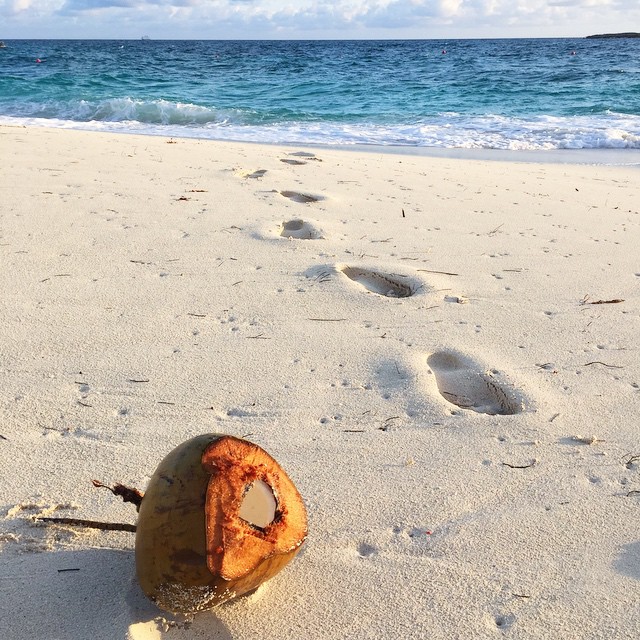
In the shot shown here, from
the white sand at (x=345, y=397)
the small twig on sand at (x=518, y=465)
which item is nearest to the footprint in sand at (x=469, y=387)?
the white sand at (x=345, y=397)

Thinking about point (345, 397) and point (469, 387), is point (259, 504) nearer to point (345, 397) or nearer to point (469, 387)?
point (345, 397)

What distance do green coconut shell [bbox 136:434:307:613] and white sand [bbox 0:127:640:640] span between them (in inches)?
5.3

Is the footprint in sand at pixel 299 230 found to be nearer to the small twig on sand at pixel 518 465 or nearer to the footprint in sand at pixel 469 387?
the footprint in sand at pixel 469 387

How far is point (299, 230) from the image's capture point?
4.27 m

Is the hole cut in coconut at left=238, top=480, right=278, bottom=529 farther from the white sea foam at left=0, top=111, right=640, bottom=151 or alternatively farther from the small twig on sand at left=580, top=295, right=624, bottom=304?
the white sea foam at left=0, top=111, right=640, bottom=151

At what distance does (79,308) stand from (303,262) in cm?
121

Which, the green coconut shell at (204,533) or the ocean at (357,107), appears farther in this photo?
the ocean at (357,107)

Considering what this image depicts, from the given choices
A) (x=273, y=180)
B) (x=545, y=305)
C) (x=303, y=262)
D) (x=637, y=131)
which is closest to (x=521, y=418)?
(x=545, y=305)

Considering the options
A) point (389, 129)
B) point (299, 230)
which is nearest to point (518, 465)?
point (299, 230)

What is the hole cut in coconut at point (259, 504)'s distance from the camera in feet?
4.66

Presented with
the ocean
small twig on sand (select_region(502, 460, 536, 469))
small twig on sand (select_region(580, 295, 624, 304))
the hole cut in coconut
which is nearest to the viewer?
the hole cut in coconut

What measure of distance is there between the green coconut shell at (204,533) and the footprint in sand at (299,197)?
3.69 metres

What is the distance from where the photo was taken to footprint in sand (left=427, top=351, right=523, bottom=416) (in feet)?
7.93

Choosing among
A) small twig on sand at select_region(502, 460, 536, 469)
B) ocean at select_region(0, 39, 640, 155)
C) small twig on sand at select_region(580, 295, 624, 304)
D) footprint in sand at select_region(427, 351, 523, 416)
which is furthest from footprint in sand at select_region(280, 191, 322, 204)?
ocean at select_region(0, 39, 640, 155)
